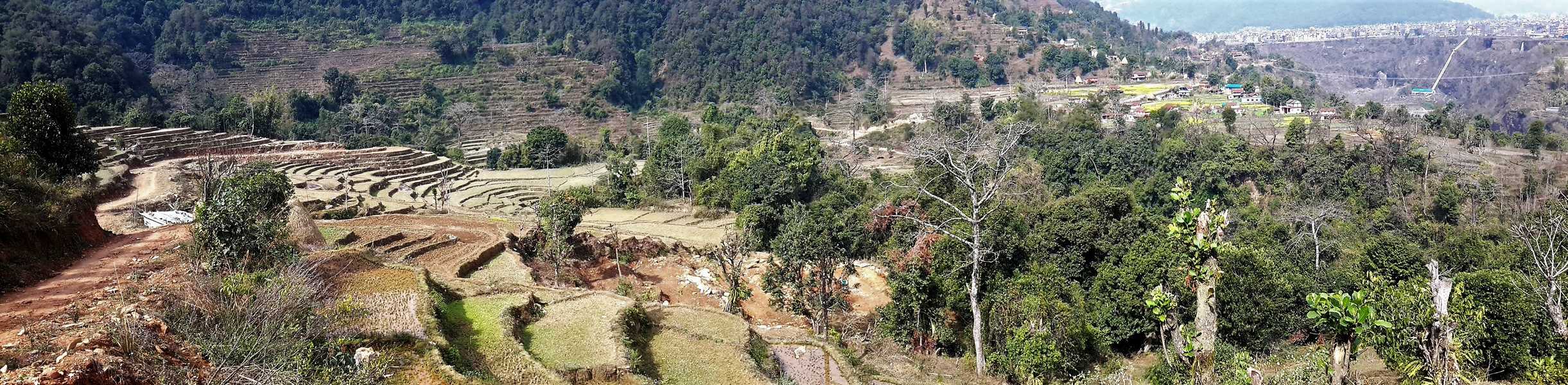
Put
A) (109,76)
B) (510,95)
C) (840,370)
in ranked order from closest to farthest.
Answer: (840,370) → (109,76) → (510,95)

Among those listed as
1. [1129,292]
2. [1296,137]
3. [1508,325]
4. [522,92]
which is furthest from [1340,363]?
[522,92]

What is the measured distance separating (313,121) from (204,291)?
157ft

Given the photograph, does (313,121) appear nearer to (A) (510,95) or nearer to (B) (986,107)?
(A) (510,95)

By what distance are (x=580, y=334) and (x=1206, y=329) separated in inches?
329

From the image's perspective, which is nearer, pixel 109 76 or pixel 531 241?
pixel 531 241

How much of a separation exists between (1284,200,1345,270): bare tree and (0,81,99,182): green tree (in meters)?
29.8

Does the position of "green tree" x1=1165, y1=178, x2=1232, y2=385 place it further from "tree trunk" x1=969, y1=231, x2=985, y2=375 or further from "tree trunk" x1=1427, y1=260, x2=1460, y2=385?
"tree trunk" x1=969, y1=231, x2=985, y2=375

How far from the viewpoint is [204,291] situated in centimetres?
968

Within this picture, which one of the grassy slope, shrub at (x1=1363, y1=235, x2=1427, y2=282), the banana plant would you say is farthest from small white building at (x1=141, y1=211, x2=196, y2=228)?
shrub at (x1=1363, y1=235, x2=1427, y2=282)

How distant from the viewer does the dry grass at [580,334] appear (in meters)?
11.2

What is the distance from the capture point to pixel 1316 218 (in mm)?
22594

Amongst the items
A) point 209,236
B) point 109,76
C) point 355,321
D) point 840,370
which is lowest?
point 840,370

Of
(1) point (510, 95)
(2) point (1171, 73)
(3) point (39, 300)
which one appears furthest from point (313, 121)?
(2) point (1171, 73)

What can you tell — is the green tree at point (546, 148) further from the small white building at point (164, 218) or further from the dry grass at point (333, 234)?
the dry grass at point (333, 234)
